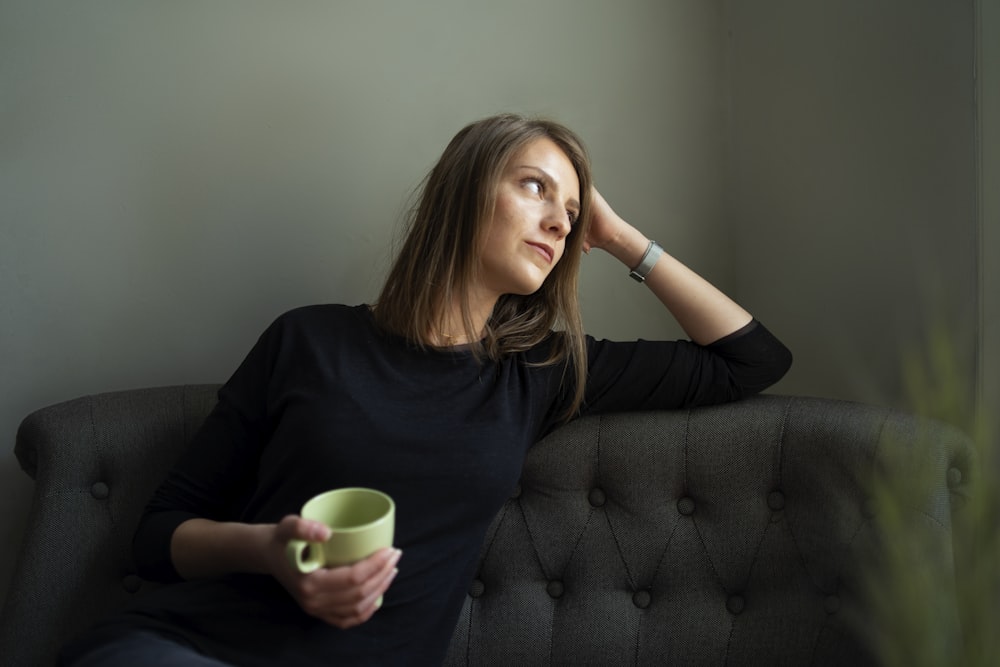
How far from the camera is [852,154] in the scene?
1.62 m

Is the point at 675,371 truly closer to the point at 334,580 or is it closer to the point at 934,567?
the point at 934,567

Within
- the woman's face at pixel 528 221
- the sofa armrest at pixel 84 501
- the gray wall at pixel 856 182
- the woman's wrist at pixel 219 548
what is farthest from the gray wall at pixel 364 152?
the woman's wrist at pixel 219 548

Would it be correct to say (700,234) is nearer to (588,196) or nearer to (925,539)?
(588,196)

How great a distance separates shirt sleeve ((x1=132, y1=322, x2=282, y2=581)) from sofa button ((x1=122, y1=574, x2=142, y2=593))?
0.16 metres

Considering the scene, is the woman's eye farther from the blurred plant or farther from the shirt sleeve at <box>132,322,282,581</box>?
the blurred plant

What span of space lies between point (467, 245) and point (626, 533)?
563 millimetres

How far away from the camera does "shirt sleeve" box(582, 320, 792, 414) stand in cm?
139

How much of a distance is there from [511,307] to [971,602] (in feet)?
3.13

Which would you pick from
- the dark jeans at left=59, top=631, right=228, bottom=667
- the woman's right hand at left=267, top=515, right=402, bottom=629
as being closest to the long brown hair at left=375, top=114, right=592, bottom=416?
the woman's right hand at left=267, top=515, right=402, bottom=629

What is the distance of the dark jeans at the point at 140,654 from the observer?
97cm

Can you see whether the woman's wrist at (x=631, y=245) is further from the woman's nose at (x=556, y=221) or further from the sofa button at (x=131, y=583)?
the sofa button at (x=131, y=583)

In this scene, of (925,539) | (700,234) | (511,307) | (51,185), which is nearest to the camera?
(925,539)

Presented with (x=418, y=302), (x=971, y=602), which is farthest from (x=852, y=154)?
(x=971, y=602)

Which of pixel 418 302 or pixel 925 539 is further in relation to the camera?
pixel 418 302
